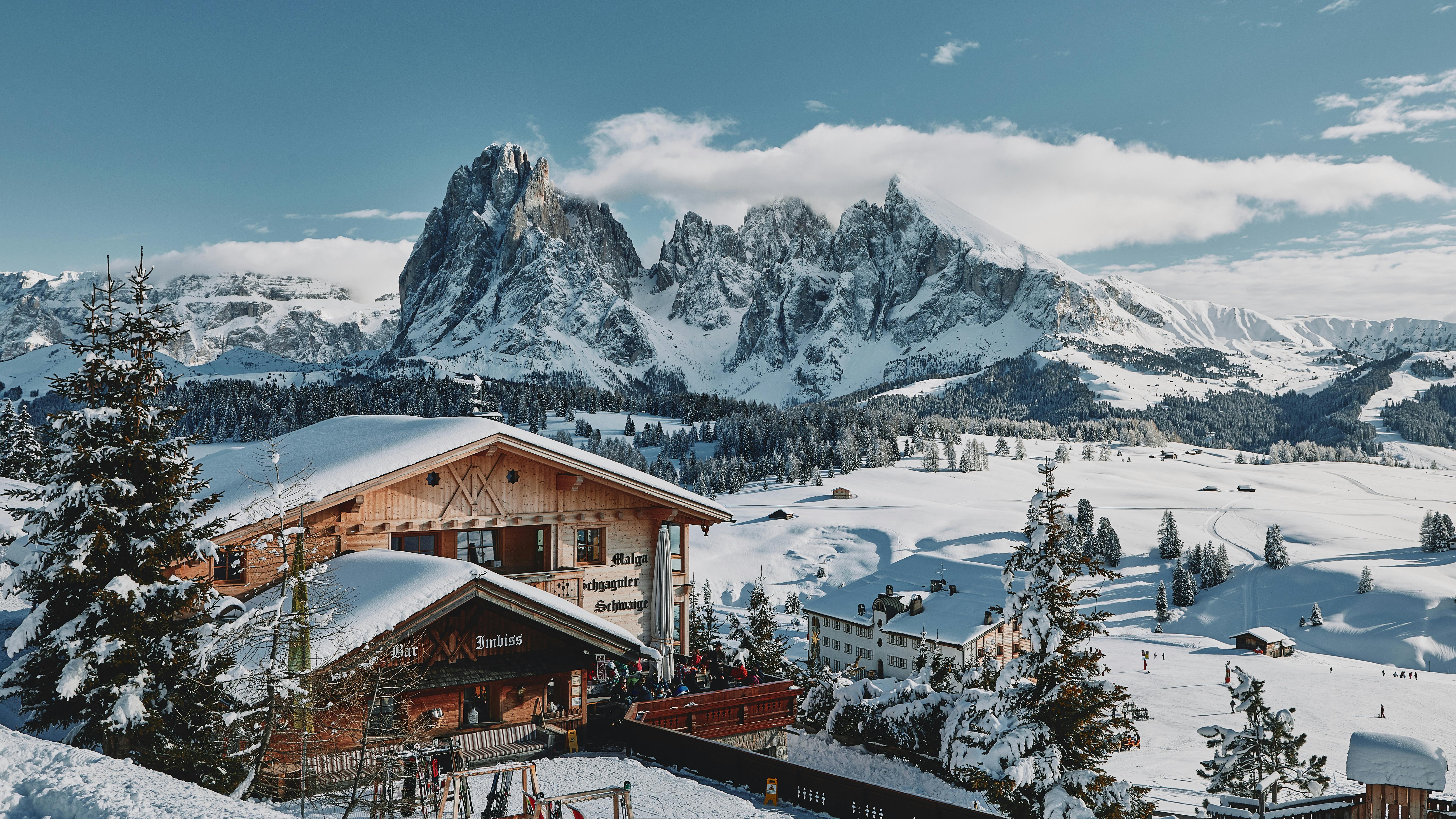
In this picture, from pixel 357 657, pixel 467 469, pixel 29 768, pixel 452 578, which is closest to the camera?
pixel 29 768

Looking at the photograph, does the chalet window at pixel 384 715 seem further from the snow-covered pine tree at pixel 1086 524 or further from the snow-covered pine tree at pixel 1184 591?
the snow-covered pine tree at pixel 1086 524

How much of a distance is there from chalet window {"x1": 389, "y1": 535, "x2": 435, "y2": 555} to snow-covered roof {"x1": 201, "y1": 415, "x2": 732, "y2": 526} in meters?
1.96

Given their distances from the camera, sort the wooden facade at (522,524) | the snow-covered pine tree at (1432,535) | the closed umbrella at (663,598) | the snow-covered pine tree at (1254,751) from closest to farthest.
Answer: the wooden facade at (522,524) < the closed umbrella at (663,598) < the snow-covered pine tree at (1254,751) < the snow-covered pine tree at (1432,535)

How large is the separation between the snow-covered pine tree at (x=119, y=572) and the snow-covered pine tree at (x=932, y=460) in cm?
17427

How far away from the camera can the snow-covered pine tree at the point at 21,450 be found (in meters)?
13.6

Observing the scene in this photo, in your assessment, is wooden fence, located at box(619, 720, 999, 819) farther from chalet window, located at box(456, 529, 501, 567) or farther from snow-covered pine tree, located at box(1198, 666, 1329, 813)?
snow-covered pine tree, located at box(1198, 666, 1329, 813)

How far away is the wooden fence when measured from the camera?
12414mm

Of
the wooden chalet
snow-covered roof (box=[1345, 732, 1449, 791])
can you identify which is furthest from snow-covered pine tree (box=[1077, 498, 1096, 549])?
snow-covered roof (box=[1345, 732, 1449, 791])

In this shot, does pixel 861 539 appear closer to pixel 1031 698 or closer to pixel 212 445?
pixel 1031 698

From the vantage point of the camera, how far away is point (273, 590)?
1577 cm

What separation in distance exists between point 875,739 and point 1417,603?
4210 inches

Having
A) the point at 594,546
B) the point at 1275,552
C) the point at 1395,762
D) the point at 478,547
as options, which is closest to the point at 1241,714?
the point at 594,546

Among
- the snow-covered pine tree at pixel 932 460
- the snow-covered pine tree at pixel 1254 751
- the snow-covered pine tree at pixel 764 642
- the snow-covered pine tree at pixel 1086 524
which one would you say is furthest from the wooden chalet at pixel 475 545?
the snow-covered pine tree at pixel 932 460

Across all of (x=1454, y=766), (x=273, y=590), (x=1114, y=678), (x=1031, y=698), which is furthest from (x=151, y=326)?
(x=1114, y=678)
